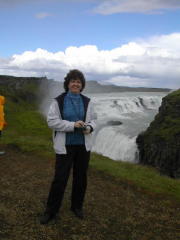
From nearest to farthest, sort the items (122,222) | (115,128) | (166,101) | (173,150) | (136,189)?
(122,222) < (136,189) < (173,150) < (166,101) < (115,128)

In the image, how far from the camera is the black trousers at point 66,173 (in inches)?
271

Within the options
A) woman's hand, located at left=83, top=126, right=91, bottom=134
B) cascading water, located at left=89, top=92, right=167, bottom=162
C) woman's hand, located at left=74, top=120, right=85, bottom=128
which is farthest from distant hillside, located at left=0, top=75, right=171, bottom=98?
woman's hand, located at left=74, top=120, right=85, bottom=128

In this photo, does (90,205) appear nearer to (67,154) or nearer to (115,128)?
(67,154)

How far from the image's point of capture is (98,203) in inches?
340

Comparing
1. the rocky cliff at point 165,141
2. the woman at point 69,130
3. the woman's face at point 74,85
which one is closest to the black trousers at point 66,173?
the woman at point 69,130

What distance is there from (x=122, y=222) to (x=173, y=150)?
1527 cm

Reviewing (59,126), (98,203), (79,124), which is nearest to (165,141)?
(98,203)

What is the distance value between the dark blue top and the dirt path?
1706 millimetres

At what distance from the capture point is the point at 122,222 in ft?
24.8

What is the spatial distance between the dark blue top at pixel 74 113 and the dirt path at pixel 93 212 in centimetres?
171

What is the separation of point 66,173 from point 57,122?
105 centimetres

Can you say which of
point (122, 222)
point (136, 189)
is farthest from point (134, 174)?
point (122, 222)

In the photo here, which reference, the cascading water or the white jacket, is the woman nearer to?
the white jacket

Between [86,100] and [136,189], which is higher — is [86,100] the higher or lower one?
the higher one
